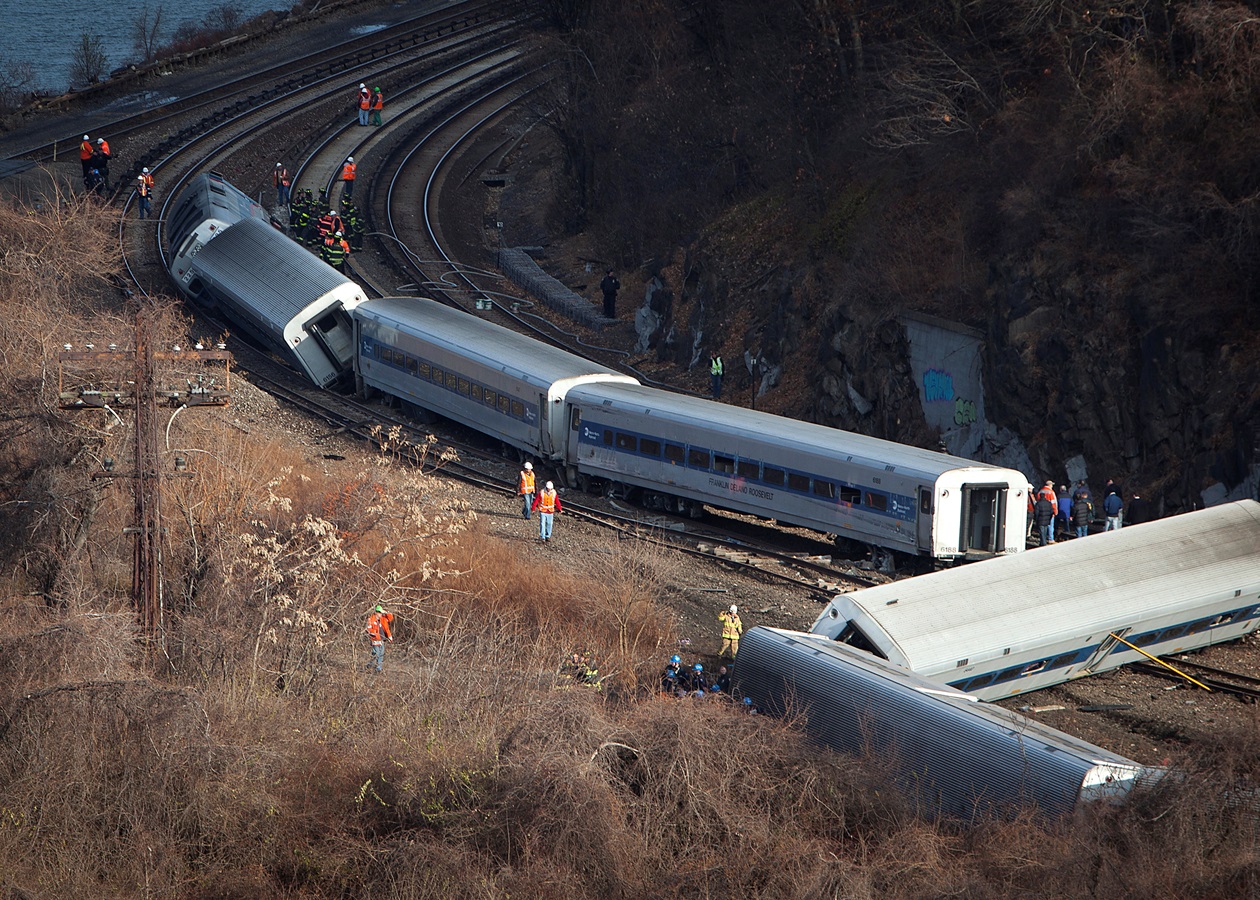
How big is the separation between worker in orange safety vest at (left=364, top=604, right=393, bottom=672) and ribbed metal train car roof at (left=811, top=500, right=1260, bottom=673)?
6.58m

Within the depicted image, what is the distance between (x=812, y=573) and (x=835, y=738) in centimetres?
800

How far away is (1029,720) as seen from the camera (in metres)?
18.7

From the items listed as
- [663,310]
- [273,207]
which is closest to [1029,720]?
[663,310]

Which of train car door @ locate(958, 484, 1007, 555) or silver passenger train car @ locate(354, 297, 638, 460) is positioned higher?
silver passenger train car @ locate(354, 297, 638, 460)

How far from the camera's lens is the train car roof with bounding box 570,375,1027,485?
2662 centimetres

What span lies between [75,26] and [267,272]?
72484 mm

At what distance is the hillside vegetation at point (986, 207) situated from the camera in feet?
93.8

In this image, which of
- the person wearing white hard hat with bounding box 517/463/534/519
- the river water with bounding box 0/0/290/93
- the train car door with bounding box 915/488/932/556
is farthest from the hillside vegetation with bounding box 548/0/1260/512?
the river water with bounding box 0/0/290/93

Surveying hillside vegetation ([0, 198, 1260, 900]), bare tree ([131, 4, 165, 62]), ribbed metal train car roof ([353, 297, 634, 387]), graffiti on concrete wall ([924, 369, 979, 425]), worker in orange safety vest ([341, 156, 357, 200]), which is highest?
bare tree ([131, 4, 165, 62])

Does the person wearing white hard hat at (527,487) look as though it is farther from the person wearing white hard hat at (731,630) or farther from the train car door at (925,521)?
the train car door at (925,521)

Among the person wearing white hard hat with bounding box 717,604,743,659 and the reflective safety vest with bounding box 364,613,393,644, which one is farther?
the person wearing white hard hat with bounding box 717,604,743,659

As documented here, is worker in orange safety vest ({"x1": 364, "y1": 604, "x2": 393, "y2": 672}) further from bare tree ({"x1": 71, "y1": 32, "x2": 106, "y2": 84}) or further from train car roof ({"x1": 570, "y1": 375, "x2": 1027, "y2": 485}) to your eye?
bare tree ({"x1": 71, "y1": 32, "x2": 106, "y2": 84})

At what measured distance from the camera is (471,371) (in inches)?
1340

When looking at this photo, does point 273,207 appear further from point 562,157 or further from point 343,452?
point 343,452
